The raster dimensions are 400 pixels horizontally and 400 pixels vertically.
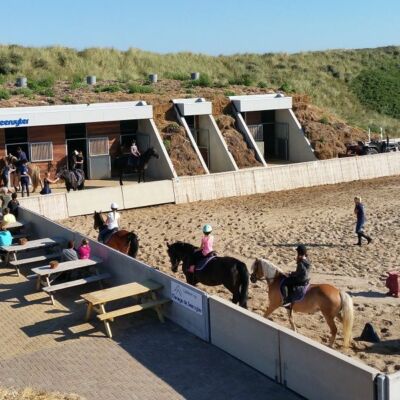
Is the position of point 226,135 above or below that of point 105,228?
above

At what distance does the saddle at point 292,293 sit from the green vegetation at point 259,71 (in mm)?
26826

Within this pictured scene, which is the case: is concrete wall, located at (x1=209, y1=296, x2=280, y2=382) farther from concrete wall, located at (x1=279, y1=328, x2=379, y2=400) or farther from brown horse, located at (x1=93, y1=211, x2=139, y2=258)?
brown horse, located at (x1=93, y1=211, x2=139, y2=258)

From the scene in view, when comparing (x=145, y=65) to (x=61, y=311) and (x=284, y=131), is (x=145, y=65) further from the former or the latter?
(x=61, y=311)

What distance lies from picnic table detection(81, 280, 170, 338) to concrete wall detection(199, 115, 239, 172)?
17626 millimetres

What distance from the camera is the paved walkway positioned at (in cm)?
987

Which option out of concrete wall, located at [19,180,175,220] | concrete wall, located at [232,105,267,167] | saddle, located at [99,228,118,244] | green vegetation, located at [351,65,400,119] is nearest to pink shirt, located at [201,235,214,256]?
saddle, located at [99,228,118,244]

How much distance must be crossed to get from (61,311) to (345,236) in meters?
9.65

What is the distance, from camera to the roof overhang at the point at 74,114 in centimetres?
2695

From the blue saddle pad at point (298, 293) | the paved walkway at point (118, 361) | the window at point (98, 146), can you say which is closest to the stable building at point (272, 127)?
the window at point (98, 146)

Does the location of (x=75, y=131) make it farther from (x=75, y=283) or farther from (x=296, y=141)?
(x=75, y=283)

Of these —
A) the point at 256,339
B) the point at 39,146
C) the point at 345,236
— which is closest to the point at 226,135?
the point at 39,146

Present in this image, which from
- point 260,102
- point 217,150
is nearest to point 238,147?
point 217,150

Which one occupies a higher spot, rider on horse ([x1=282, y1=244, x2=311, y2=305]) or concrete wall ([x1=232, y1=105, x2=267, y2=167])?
concrete wall ([x1=232, y1=105, x2=267, y2=167])

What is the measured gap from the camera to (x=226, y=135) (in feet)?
107
